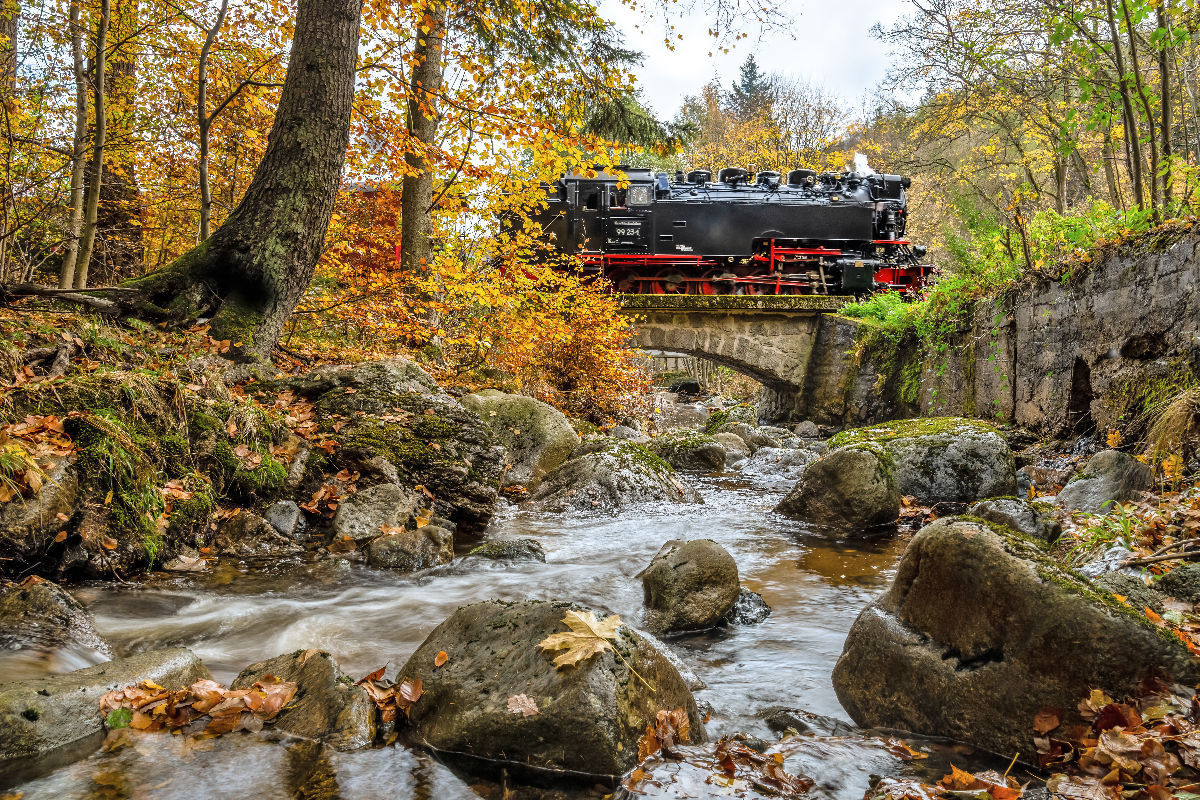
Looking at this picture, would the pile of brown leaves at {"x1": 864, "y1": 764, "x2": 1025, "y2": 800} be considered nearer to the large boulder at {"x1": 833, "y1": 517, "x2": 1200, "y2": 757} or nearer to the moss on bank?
the large boulder at {"x1": 833, "y1": 517, "x2": 1200, "y2": 757}

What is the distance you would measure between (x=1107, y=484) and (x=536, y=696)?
178 inches

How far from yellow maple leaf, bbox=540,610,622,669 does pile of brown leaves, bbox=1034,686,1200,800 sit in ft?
4.43

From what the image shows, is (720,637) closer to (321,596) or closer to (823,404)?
(321,596)

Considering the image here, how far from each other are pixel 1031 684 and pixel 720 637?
1640 millimetres

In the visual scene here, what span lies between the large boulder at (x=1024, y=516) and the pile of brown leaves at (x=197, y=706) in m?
4.06

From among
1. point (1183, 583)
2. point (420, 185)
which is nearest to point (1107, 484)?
point (1183, 583)

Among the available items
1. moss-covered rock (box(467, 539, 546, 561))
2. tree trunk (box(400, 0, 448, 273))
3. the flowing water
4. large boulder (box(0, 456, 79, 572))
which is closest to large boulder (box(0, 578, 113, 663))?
the flowing water

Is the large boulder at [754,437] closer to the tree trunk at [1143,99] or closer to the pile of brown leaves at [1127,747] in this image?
the tree trunk at [1143,99]

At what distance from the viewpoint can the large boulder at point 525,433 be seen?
7938 millimetres

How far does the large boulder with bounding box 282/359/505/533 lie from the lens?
5.58 meters

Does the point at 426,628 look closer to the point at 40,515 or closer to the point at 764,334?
the point at 40,515

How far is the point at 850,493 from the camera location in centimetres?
611

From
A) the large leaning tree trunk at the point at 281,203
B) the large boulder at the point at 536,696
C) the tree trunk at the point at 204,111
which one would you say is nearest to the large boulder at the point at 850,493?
the large boulder at the point at 536,696

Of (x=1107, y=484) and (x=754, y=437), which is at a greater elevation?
(x=1107, y=484)
